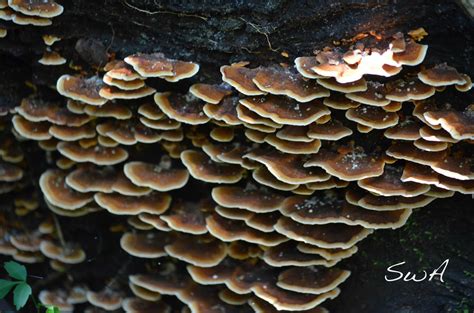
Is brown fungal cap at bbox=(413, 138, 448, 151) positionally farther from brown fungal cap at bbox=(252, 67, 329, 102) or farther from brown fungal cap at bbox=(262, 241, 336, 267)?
brown fungal cap at bbox=(262, 241, 336, 267)

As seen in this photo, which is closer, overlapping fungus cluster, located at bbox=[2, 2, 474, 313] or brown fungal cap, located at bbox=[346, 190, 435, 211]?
overlapping fungus cluster, located at bbox=[2, 2, 474, 313]

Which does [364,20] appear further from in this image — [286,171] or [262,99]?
[286,171]

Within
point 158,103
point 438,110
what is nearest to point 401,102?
point 438,110

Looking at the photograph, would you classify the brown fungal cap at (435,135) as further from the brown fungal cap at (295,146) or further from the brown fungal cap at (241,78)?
the brown fungal cap at (241,78)

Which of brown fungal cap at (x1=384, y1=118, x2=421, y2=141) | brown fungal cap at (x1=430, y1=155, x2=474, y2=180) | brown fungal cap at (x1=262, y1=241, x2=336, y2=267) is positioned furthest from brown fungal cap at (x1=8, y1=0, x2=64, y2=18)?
brown fungal cap at (x1=430, y1=155, x2=474, y2=180)

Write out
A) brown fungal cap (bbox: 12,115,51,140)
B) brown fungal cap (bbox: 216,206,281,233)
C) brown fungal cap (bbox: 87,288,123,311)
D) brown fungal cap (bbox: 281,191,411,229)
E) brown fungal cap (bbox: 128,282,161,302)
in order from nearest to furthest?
brown fungal cap (bbox: 281,191,411,229), brown fungal cap (bbox: 216,206,281,233), brown fungal cap (bbox: 12,115,51,140), brown fungal cap (bbox: 128,282,161,302), brown fungal cap (bbox: 87,288,123,311)

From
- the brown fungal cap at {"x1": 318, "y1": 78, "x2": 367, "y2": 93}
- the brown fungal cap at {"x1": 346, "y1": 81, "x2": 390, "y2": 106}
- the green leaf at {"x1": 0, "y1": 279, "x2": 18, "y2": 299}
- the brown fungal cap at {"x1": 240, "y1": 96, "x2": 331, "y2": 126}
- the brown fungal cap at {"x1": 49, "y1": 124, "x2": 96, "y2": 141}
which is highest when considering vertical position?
the brown fungal cap at {"x1": 318, "y1": 78, "x2": 367, "y2": 93}

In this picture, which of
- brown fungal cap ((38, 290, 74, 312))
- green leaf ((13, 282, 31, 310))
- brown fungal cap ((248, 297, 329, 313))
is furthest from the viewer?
brown fungal cap ((38, 290, 74, 312))
